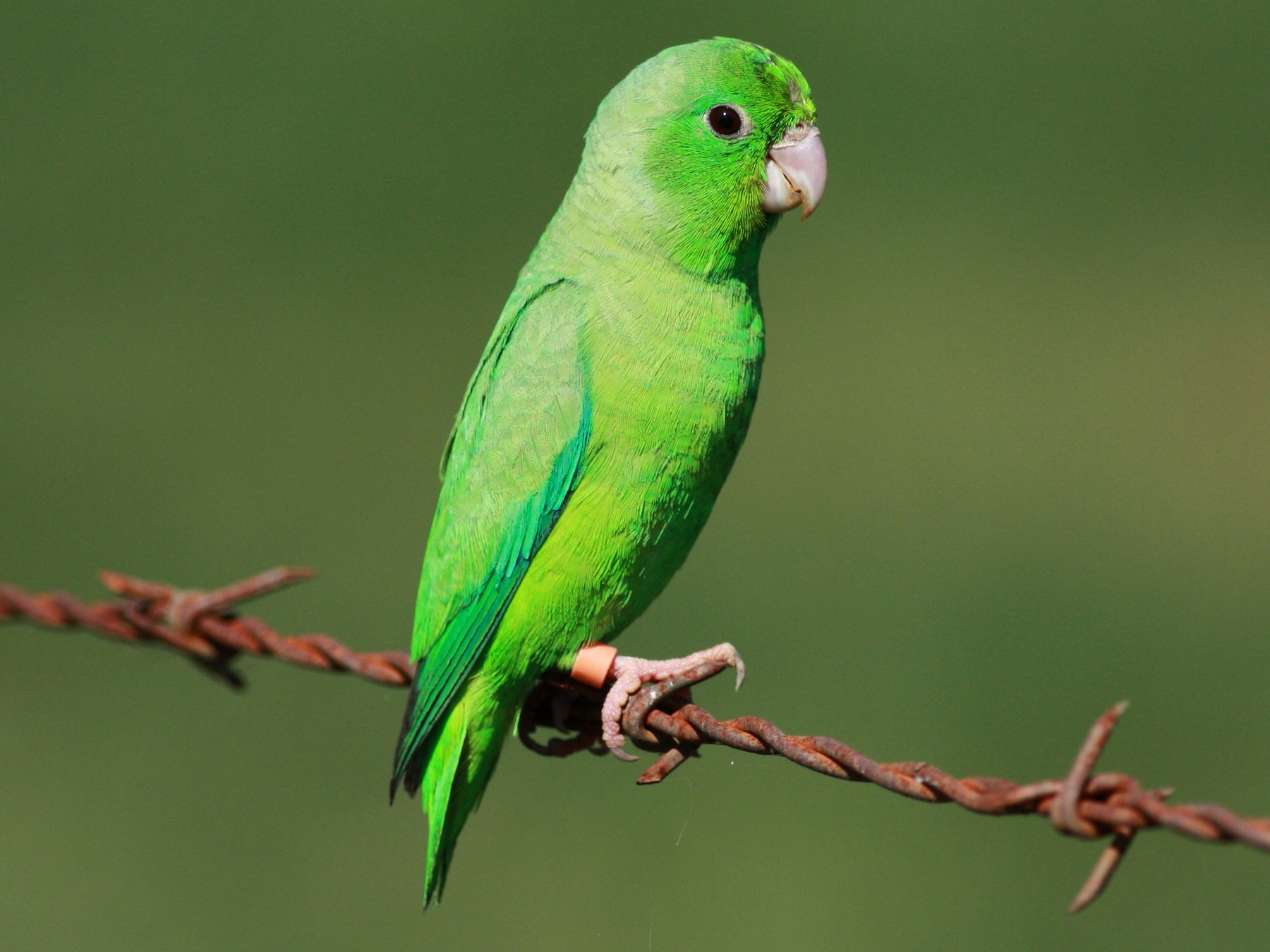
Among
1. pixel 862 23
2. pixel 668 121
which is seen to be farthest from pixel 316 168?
pixel 668 121

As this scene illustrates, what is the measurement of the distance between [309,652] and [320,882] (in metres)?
3.53


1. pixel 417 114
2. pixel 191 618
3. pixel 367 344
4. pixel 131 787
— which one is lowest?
pixel 131 787

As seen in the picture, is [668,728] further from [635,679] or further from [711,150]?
[711,150]

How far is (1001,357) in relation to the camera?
8562mm

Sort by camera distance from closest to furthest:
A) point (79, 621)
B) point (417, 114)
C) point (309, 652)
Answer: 1. point (309, 652)
2. point (79, 621)
3. point (417, 114)

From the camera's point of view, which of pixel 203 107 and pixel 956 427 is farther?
pixel 203 107

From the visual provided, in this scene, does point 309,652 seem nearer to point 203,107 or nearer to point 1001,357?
point 1001,357

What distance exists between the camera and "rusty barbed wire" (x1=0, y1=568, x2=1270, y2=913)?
6.48 feet

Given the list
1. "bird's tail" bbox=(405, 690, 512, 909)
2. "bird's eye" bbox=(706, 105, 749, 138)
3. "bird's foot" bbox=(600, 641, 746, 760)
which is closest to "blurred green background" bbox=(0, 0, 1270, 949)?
"bird's tail" bbox=(405, 690, 512, 909)

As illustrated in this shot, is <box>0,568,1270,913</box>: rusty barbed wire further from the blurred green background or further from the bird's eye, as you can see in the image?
the blurred green background

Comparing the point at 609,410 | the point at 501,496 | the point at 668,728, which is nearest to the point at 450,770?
the point at 501,496

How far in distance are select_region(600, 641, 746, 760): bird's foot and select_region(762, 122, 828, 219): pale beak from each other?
1245mm

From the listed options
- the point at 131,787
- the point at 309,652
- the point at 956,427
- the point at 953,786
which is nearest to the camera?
the point at 953,786

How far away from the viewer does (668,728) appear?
2.94 metres
